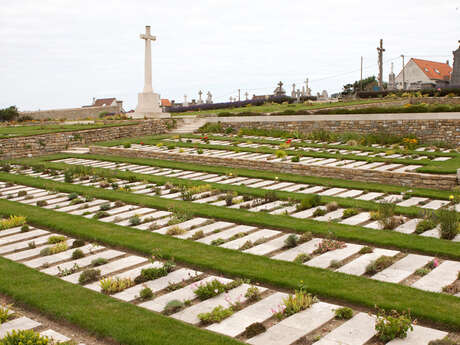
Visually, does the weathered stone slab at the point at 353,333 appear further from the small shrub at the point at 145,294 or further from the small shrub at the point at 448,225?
the small shrub at the point at 448,225

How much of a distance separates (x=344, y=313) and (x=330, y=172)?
1000cm

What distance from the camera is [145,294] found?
6781mm

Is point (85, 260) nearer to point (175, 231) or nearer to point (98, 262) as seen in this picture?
point (98, 262)

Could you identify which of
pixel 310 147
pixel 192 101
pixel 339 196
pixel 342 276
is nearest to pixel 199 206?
pixel 339 196

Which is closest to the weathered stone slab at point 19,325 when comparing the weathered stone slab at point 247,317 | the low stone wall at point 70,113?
the weathered stone slab at point 247,317

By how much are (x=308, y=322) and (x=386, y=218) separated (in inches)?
187

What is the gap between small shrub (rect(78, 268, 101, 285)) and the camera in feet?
24.4

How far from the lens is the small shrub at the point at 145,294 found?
267 inches

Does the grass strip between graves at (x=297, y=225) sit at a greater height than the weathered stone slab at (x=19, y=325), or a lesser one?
greater

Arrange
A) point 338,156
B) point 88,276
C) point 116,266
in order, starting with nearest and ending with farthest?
point 88,276, point 116,266, point 338,156

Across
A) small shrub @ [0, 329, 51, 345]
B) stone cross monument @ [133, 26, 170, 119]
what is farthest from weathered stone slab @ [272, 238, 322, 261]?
stone cross monument @ [133, 26, 170, 119]

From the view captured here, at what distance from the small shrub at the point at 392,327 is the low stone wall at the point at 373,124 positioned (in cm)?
1796

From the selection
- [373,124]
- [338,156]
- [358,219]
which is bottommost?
[358,219]

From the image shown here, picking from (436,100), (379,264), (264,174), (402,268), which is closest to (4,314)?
(379,264)
